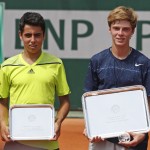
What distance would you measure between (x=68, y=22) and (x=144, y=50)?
880mm

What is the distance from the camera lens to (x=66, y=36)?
6.60 metres

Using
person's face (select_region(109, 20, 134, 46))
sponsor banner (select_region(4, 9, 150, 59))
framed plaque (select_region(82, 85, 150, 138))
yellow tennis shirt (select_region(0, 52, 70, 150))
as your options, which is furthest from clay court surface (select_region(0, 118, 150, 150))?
person's face (select_region(109, 20, 134, 46))

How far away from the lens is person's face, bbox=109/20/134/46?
12.5ft

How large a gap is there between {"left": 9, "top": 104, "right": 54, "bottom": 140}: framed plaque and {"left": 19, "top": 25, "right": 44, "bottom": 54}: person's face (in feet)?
1.23

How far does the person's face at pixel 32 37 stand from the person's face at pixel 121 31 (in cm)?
49

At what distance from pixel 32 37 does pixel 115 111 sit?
72cm

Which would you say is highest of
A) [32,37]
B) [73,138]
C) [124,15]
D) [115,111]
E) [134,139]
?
[124,15]

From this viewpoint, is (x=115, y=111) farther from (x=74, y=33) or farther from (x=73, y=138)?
(x=74, y=33)

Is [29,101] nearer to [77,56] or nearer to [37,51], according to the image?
[37,51]

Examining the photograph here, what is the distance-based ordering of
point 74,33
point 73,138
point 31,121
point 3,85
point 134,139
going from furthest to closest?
1. point 74,33
2. point 73,138
3. point 3,85
4. point 31,121
5. point 134,139

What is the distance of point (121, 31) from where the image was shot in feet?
12.5

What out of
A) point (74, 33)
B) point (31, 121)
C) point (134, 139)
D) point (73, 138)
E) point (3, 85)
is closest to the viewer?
point (134, 139)

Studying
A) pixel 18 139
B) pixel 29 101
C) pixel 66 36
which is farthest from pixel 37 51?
pixel 66 36

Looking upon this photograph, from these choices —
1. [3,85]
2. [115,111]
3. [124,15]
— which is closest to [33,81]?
[3,85]
